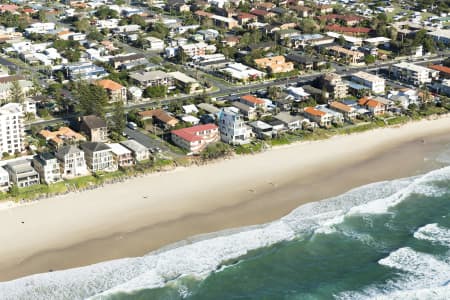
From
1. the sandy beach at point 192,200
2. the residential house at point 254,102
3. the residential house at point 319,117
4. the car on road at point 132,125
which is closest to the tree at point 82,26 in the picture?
the residential house at point 254,102

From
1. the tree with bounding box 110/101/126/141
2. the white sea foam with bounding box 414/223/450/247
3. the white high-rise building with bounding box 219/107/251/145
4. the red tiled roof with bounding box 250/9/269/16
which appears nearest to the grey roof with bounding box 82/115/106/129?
the tree with bounding box 110/101/126/141

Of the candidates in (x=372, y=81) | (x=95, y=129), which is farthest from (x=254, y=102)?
(x=95, y=129)

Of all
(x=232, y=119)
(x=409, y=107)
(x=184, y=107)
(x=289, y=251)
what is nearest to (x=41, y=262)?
(x=289, y=251)

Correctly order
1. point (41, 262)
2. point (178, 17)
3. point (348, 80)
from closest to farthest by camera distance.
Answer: point (41, 262) → point (348, 80) → point (178, 17)

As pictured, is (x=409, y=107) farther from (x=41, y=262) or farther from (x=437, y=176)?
(x=41, y=262)

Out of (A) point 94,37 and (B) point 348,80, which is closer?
(B) point 348,80

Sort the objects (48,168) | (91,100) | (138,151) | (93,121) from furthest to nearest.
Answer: (91,100), (93,121), (138,151), (48,168)

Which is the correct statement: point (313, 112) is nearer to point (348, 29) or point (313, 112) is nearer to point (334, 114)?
point (334, 114)

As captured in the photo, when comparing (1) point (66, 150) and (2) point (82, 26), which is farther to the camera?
(2) point (82, 26)

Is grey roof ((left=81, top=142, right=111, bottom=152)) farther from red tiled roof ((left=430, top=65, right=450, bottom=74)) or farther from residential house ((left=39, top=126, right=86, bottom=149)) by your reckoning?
red tiled roof ((left=430, top=65, right=450, bottom=74))
